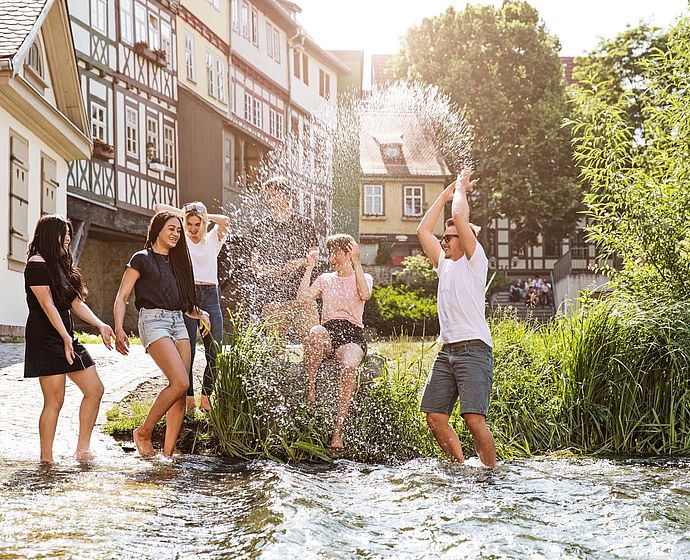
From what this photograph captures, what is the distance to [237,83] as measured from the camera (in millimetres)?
32406

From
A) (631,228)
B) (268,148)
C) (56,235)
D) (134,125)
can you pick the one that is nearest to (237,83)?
(268,148)

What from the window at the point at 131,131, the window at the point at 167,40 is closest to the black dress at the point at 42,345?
the window at the point at 131,131

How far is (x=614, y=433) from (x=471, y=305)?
2.63 m

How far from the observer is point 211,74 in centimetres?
3017

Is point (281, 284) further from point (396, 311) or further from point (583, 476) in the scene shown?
point (396, 311)

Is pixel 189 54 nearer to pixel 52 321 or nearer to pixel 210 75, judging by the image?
pixel 210 75

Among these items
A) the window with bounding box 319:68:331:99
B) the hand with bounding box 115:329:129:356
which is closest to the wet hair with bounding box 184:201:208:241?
the hand with bounding box 115:329:129:356

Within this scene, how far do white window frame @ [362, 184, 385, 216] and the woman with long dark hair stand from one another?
42.7 m

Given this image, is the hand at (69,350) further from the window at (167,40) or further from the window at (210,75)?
the window at (210,75)

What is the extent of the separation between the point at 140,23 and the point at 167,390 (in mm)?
19873

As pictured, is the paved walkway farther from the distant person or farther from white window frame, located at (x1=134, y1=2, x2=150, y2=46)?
white window frame, located at (x1=134, y1=2, x2=150, y2=46)

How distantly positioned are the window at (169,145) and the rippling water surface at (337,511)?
66.8 feet

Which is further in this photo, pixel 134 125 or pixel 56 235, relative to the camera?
pixel 134 125

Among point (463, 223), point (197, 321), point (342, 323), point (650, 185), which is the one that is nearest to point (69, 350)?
point (197, 321)
